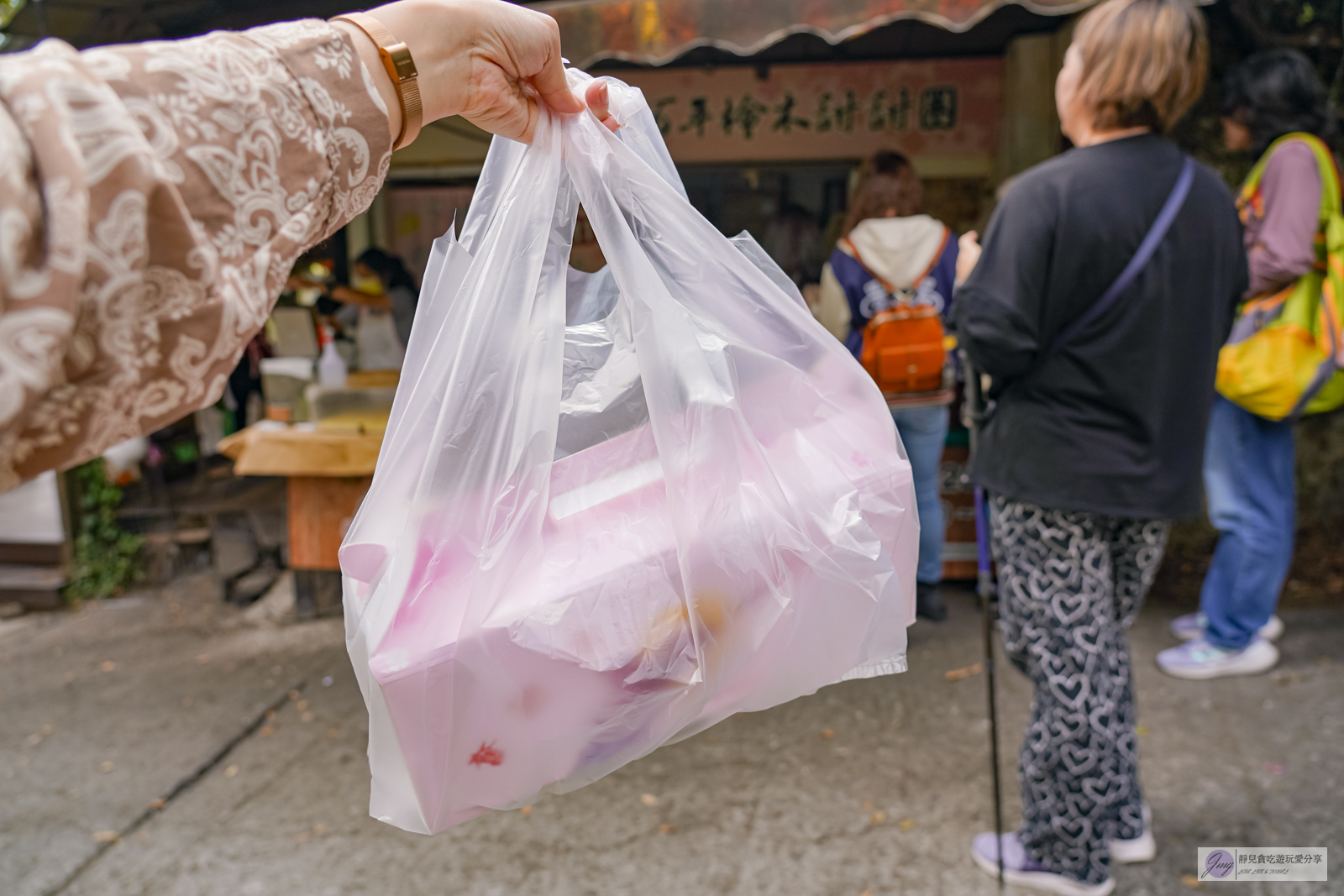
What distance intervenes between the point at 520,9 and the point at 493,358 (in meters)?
0.42

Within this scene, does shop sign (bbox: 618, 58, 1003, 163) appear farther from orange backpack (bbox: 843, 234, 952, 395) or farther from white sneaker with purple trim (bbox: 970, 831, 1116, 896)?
white sneaker with purple trim (bbox: 970, 831, 1116, 896)

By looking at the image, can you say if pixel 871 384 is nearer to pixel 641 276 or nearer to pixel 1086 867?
pixel 641 276

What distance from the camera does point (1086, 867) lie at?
81.7 inches

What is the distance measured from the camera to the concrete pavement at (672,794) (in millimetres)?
2326

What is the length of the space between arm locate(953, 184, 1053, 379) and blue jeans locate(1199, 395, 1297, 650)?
5.57ft

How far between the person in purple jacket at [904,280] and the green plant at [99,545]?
13.6ft

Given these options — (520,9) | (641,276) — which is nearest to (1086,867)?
(641,276)

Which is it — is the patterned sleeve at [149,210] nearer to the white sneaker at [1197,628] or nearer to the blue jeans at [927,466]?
the blue jeans at [927,466]

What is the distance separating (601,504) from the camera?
3.38 ft

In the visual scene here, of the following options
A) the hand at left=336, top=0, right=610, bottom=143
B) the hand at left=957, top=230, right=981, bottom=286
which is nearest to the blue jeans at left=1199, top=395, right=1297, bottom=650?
the hand at left=957, top=230, right=981, bottom=286

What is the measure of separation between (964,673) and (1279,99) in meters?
2.38

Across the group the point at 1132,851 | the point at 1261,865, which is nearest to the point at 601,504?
the point at 1132,851

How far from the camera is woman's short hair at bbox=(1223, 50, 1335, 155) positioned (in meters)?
2.97

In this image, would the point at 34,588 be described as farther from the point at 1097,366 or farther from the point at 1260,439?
the point at 1260,439
